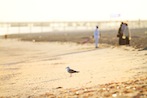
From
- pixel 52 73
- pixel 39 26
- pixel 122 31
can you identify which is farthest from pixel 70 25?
pixel 52 73

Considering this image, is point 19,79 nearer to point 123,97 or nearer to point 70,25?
point 123,97

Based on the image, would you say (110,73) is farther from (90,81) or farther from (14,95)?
(14,95)

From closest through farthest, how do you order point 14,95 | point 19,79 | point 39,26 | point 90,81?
point 14,95 → point 90,81 → point 19,79 → point 39,26

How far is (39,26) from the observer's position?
152375 mm

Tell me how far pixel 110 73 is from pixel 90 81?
1.29m

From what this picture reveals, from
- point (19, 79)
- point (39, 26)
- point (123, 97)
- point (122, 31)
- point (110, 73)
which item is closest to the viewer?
point (123, 97)

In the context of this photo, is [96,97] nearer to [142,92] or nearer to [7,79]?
[142,92]

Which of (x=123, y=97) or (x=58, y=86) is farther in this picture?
(x=58, y=86)

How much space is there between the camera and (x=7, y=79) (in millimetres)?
11406

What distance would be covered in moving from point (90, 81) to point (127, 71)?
5.30ft

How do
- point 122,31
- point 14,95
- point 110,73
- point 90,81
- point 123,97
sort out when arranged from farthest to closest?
point 122,31, point 110,73, point 90,81, point 14,95, point 123,97

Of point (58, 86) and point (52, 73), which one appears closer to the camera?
point (58, 86)

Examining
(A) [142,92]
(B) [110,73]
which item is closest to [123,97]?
(A) [142,92]

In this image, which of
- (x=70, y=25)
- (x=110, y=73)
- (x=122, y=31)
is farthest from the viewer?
(x=70, y=25)
